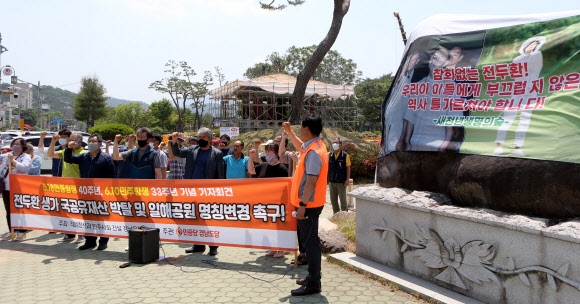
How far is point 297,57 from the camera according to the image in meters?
58.5

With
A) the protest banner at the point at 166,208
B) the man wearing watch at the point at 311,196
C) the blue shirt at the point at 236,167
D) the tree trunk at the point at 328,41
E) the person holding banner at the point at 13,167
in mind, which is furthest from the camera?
the tree trunk at the point at 328,41

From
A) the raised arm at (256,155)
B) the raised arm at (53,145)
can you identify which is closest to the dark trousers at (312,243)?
the raised arm at (256,155)

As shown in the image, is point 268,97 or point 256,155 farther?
point 268,97

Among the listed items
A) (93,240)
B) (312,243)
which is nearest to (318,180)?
(312,243)

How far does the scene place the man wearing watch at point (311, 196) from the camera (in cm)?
419

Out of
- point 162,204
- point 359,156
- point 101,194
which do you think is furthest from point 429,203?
point 359,156

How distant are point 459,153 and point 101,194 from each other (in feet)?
16.3

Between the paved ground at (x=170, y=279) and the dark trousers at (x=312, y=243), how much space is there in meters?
0.23

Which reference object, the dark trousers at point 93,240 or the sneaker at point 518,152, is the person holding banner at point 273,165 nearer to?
the dark trousers at point 93,240

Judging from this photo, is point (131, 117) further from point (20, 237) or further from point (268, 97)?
point (20, 237)

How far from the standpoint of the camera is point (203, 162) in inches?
241

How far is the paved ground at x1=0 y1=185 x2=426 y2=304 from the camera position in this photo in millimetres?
4383

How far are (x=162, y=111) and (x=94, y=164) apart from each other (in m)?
46.5

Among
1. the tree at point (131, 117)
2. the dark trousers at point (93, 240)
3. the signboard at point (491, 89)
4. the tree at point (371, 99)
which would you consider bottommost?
the dark trousers at point (93, 240)
